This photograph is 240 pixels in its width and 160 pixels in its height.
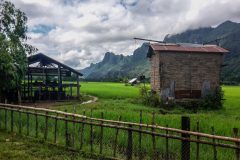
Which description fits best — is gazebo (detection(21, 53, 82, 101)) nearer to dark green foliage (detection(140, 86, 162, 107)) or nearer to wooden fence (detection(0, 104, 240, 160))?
dark green foliage (detection(140, 86, 162, 107))

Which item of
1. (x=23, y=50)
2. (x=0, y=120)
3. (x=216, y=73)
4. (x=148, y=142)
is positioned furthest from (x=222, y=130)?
(x=23, y=50)

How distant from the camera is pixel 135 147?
10.8 metres

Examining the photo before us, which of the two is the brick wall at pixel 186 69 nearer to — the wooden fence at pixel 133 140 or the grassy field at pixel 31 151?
the wooden fence at pixel 133 140

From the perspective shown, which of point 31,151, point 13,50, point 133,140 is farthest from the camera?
point 13,50

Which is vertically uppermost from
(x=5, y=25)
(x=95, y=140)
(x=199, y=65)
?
(x=5, y=25)

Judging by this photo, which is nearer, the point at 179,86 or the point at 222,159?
the point at 222,159

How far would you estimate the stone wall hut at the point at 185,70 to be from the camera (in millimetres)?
26969

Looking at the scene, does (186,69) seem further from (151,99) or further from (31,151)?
(31,151)

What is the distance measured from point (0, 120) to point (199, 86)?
1757 cm

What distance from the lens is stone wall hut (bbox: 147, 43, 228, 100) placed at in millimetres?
26969

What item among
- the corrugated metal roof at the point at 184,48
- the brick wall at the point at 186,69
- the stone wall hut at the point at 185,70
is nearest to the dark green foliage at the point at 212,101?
the stone wall hut at the point at 185,70

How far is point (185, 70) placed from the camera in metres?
27.3

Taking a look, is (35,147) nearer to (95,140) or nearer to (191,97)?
(95,140)

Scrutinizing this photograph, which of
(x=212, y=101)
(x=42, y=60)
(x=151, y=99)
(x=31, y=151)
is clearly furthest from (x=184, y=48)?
(x=31, y=151)
